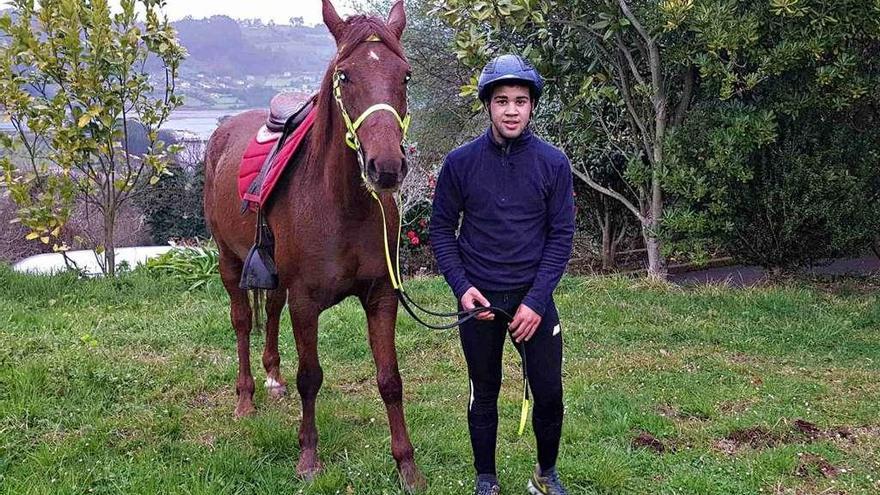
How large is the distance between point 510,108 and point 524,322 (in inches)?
34.7

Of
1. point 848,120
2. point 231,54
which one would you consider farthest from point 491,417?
point 231,54

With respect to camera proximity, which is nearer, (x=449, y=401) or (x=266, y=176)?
(x=266, y=176)

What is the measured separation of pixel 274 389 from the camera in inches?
198

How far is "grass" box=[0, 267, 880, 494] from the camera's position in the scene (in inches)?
145

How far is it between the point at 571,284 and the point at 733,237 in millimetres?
1733

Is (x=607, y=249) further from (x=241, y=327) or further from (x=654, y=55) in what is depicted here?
(x=241, y=327)

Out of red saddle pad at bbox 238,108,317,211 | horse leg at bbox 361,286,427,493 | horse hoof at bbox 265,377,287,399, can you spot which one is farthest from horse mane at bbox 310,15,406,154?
horse hoof at bbox 265,377,287,399

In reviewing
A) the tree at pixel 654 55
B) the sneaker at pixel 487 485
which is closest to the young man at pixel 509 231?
the sneaker at pixel 487 485

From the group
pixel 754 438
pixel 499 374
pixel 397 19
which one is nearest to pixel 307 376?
pixel 499 374

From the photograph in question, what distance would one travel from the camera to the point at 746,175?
694 centimetres

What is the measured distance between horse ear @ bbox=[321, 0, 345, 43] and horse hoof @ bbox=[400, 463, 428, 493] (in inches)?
81.2

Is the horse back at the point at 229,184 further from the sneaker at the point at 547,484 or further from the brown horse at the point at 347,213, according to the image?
the sneaker at the point at 547,484

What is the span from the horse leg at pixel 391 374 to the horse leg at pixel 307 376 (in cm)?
29

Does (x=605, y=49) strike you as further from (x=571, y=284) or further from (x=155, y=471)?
(x=155, y=471)
